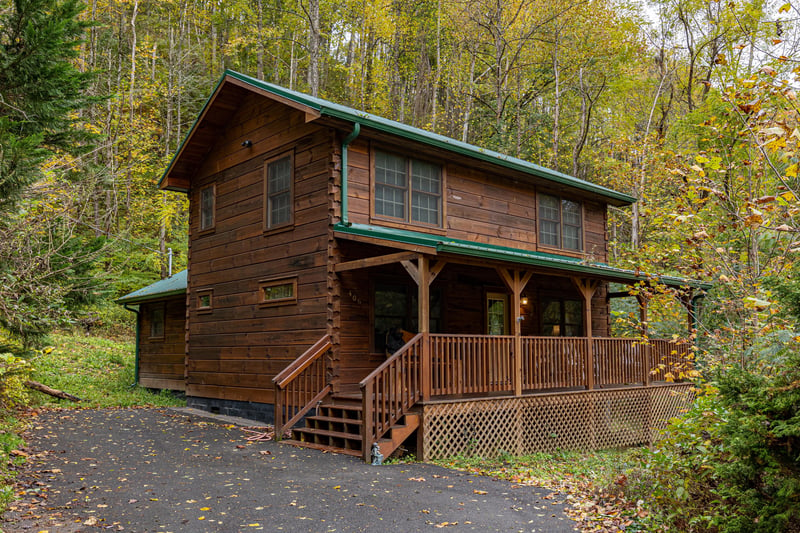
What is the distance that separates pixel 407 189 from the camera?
12.7m

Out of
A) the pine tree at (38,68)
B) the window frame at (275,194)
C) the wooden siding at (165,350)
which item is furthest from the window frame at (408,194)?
the wooden siding at (165,350)

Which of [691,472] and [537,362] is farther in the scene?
[537,362]

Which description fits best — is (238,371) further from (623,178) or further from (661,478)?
(623,178)

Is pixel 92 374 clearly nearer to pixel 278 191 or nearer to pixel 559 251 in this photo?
pixel 278 191

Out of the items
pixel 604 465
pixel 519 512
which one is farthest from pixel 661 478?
pixel 604 465

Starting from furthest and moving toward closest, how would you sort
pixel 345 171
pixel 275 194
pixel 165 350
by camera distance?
pixel 165 350, pixel 275 194, pixel 345 171

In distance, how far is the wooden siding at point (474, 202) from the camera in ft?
39.3

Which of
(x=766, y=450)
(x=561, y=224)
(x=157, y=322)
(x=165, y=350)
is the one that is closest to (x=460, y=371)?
(x=766, y=450)

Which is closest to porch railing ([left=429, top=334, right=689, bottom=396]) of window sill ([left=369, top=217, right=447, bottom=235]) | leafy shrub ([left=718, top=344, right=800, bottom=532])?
window sill ([left=369, top=217, right=447, bottom=235])

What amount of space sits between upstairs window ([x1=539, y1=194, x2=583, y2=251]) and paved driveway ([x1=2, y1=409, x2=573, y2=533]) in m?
8.50

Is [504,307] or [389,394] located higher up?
[504,307]

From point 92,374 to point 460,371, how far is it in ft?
44.6

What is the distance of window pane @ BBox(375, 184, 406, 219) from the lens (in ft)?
40.6

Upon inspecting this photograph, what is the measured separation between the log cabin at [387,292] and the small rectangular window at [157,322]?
252cm
